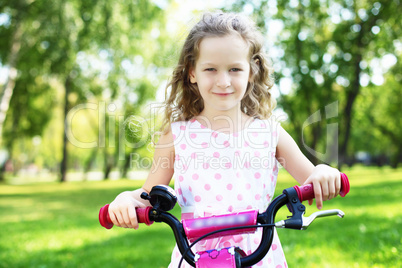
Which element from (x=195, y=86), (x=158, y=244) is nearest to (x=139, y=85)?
(x=158, y=244)

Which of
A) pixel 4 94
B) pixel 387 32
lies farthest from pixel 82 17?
pixel 387 32

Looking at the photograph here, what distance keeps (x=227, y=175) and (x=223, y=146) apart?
17 centimetres

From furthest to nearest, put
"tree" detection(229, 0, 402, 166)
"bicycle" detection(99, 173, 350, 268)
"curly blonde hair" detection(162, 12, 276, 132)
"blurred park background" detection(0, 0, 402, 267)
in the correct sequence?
"tree" detection(229, 0, 402, 166) → "blurred park background" detection(0, 0, 402, 267) → "curly blonde hair" detection(162, 12, 276, 132) → "bicycle" detection(99, 173, 350, 268)

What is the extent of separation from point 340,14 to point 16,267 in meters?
21.2

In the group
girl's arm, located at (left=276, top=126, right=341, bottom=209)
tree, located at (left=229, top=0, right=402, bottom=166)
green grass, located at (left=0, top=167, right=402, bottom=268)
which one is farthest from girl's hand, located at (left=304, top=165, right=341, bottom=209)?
tree, located at (left=229, top=0, right=402, bottom=166)

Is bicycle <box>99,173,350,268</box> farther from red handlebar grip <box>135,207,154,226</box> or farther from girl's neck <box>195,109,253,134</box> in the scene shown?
girl's neck <box>195,109,253,134</box>

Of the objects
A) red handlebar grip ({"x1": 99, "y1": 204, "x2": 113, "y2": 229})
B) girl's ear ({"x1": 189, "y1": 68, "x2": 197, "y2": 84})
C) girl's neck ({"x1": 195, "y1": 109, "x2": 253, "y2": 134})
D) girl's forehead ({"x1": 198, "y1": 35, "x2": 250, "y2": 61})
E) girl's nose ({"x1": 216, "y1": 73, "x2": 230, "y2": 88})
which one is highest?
girl's forehead ({"x1": 198, "y1": 35, "x2": 250, "y2": 61})

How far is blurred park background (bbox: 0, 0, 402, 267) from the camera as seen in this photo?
19.3 feet

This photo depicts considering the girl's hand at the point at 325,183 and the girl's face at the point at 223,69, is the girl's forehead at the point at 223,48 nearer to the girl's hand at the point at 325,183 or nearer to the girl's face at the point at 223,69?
the girl's face at the point at 223,69

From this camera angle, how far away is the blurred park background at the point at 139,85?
19.3 feet

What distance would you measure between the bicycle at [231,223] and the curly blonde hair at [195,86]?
2.29 ft

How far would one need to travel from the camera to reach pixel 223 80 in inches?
76.8

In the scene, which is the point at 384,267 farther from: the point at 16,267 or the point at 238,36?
the point at 16,267

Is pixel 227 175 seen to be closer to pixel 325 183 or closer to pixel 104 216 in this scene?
pixel 325 183
